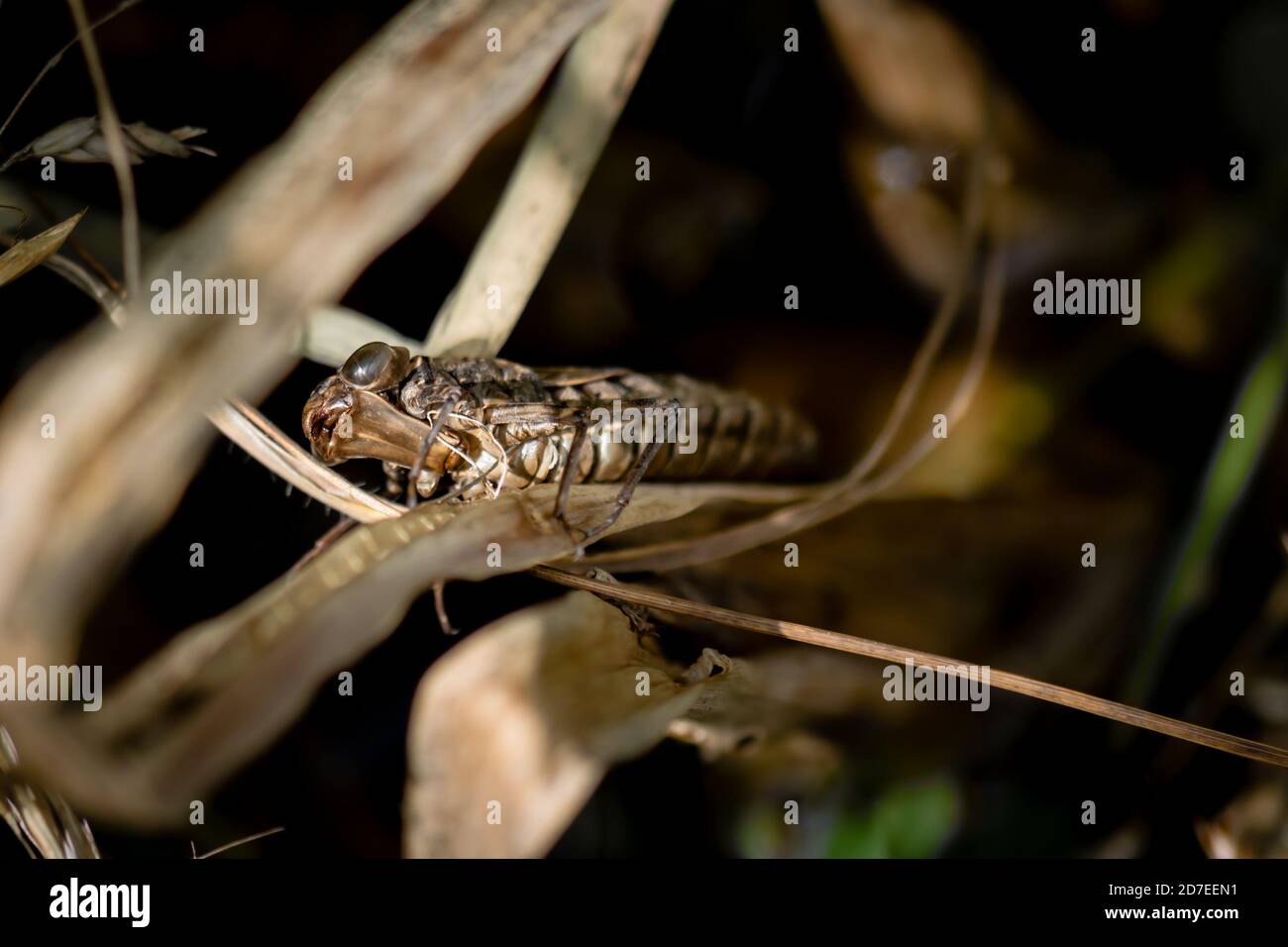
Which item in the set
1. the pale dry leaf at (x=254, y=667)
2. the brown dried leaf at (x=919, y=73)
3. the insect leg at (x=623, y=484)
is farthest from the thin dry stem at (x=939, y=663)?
the brown dried leaf at (x=919, y=73)

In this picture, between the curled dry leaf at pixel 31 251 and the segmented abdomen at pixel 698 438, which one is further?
the segmented abdomen at pixel 698 438

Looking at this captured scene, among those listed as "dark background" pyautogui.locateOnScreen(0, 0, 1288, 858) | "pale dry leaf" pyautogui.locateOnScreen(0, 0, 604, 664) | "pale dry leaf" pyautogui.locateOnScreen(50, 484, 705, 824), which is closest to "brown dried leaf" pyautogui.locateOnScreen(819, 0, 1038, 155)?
"dark background" pyautogui.locateOnScreen(0, 0, 1288, 858)

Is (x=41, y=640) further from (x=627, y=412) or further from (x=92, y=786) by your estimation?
(x=627, y=412)

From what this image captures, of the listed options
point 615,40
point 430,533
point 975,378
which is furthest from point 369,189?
point 975,378

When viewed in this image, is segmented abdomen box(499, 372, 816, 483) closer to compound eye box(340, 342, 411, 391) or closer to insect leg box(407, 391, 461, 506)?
insect leg box(407, 391, 461, 506)

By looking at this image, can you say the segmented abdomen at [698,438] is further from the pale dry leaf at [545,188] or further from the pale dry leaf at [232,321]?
the pale dry leaf at [232,321]

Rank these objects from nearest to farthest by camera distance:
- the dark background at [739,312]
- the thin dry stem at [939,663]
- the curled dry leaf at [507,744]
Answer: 1. the curled dry leaf at [507,744]
2. the thin dry stem at [939,663]
3. the dark background at [739,312]
